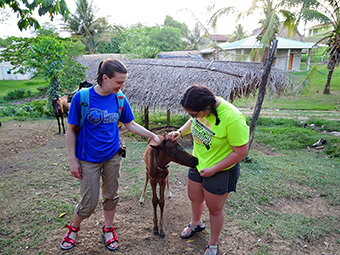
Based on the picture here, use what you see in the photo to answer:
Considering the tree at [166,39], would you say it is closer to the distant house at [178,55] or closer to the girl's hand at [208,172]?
the distant house at [178,55]

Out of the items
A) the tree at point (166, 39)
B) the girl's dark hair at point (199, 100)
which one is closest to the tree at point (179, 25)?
the tree at point (166, 39)

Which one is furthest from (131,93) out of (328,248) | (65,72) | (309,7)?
(309,7)

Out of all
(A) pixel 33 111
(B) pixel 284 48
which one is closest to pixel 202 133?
(A) pixel 33 111

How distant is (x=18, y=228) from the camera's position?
11.1ft

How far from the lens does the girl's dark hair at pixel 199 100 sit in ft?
7.66

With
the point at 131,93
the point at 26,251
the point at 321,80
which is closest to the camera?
the point at 26,251

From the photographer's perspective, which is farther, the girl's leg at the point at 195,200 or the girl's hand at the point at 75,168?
the girl's leg at the point at 195,200

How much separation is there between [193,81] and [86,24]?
29.4 metres

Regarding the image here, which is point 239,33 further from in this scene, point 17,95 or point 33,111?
point 33,111

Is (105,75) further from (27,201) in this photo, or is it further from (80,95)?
(27,201)

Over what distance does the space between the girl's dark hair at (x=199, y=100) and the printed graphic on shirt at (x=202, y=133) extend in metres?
0.17

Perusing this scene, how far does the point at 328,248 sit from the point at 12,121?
500 inches

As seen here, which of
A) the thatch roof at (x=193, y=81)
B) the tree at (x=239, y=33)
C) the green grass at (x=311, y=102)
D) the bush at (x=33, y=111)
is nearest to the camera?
the thatch roof at (x=193, y=81)

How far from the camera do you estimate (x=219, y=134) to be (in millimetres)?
2416
